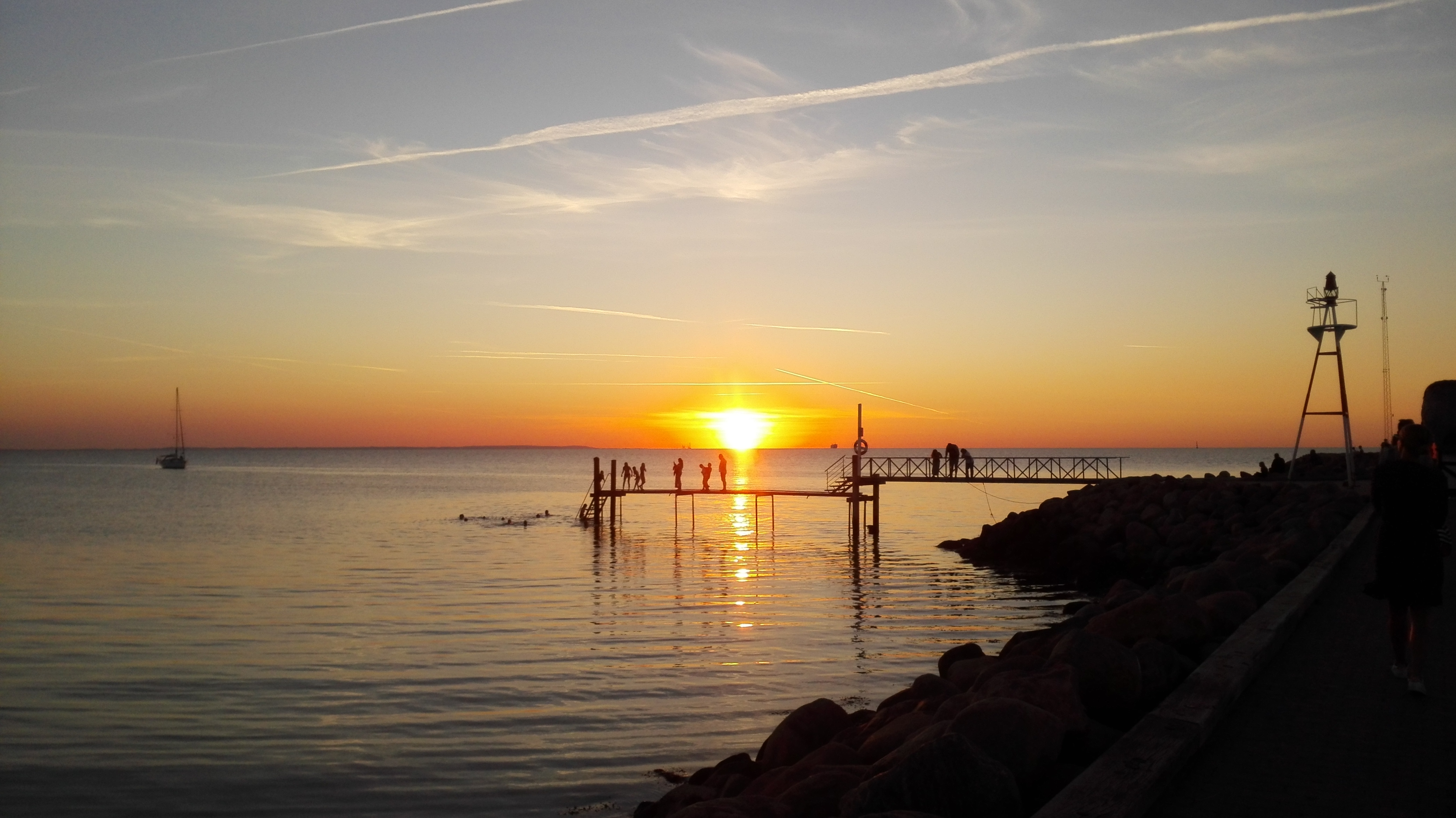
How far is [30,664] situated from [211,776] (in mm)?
8036

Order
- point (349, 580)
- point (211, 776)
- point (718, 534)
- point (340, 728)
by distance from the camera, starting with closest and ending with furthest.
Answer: point (211, 776), point (340, 728), point (349, 580), point (718, 534)

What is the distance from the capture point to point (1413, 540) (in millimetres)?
7074

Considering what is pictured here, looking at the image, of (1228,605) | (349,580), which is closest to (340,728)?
(1228,605)

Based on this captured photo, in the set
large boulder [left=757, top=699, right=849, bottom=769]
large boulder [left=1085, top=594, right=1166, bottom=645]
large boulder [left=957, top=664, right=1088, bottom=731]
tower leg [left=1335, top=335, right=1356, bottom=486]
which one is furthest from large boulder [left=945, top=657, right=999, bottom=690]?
tower leg [left=1335, top=335, right=1356, bottom=486]

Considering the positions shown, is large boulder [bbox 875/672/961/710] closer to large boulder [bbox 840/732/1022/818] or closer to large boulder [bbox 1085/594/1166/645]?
large boulder [bbox 1085/594/1166/645]

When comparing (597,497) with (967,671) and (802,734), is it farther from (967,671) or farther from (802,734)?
(802,734)

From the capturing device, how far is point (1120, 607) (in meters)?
9.00

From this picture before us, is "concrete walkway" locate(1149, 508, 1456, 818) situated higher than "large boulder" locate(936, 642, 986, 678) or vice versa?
"concrete walkway" locate(1149, 508, 1456, 818)

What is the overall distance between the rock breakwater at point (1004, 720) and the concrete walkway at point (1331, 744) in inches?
29.3

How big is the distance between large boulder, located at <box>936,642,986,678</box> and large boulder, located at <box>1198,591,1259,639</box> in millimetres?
2706

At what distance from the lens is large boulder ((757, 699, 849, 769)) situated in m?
8.91

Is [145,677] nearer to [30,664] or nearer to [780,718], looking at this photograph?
[30,664]

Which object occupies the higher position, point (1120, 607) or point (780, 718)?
point (1120, 607)

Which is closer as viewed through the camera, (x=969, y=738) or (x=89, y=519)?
(x=969, y=738)
